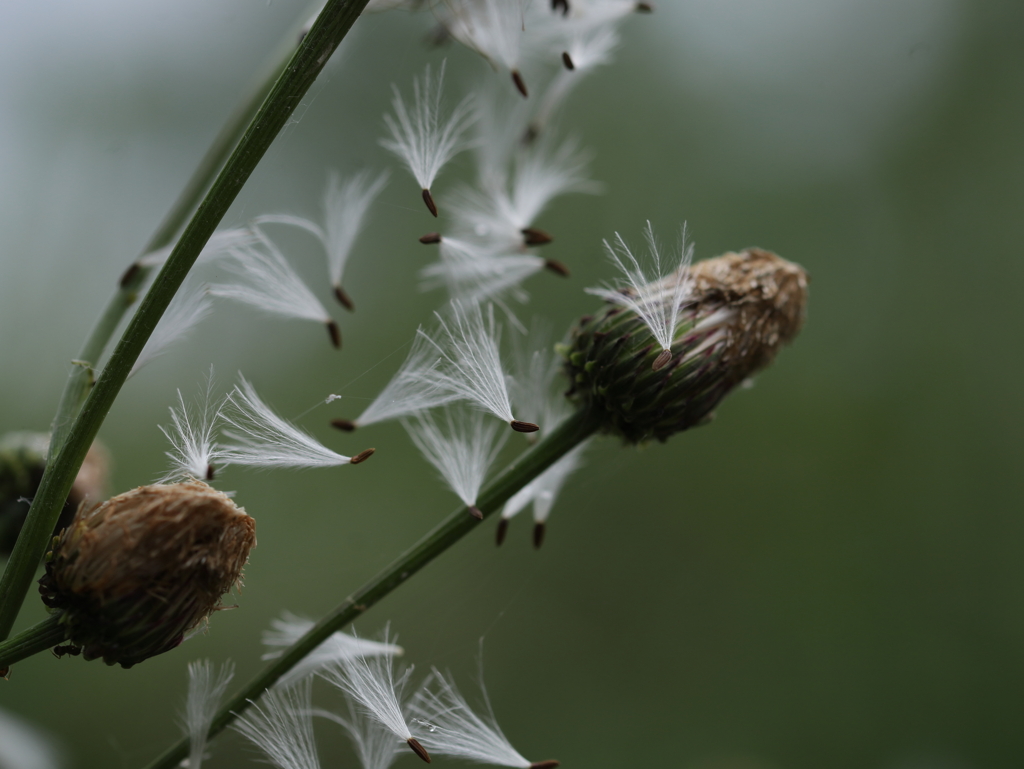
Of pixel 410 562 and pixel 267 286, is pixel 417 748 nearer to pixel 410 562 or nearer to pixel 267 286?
pixel 410 562

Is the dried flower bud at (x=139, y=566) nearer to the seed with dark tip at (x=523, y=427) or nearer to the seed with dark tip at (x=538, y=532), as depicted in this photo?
the seed with dark tip at (x=523, y=427)

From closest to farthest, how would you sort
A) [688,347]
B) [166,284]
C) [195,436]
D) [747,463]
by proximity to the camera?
[166,284], [195,436], [688,347], [747,463]

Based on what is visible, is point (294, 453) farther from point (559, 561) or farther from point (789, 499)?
point (789, 499)

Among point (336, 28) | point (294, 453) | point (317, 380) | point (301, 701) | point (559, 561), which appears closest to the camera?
point (336, 28)

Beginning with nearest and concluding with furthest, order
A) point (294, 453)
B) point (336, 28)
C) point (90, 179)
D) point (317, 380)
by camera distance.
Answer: point (336, 28) < point (294, 453) < point (90, 179) < point (317, 380)

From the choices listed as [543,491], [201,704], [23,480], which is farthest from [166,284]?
[23,480]

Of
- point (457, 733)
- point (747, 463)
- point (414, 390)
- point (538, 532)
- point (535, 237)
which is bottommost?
point (747, 463)

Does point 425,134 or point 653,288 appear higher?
point 425,134

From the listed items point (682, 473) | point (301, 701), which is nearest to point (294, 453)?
point (301, 701)
